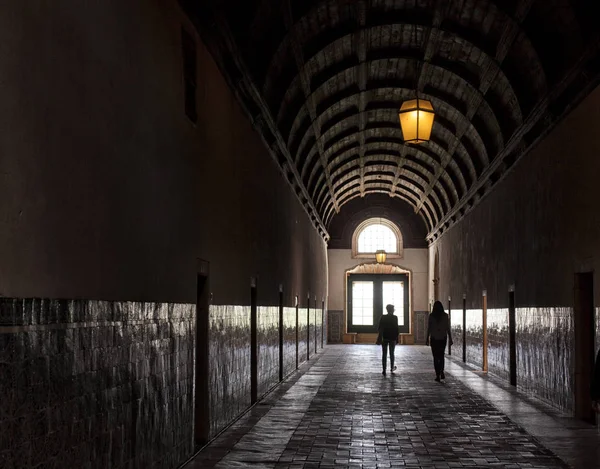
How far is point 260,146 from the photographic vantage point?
13.7m

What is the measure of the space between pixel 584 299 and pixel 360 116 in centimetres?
996

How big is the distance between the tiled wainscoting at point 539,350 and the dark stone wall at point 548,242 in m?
0.02

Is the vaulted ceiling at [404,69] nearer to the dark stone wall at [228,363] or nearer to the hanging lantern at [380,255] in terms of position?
the dark stone wall at [228,363]

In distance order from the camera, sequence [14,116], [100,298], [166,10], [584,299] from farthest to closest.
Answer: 1. [584,299]
2. [166,10]
3. [100,298]
4. [14,116]

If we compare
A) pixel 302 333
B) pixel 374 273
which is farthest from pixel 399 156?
pixel 374 273

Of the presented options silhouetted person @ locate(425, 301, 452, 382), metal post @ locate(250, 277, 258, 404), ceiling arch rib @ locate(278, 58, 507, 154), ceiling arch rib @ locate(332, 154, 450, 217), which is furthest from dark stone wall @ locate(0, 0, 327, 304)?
ceiling arch rib @ locate(332, 154, 450, 217)

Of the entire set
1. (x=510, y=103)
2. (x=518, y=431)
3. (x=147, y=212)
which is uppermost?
(x=510, y=103)

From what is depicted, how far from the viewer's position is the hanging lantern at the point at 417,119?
1220 cm

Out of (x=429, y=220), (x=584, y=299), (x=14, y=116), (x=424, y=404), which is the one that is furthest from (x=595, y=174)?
(x=429, y=220)

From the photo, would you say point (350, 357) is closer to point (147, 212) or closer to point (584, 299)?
point (584, 299)

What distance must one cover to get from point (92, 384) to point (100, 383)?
0.54 ft

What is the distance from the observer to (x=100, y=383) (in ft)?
17.4

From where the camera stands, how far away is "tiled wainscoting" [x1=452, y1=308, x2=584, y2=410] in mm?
11867

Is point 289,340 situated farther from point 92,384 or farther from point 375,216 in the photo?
point 375,216
